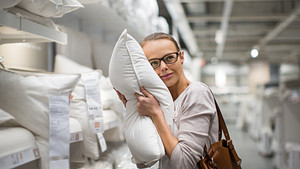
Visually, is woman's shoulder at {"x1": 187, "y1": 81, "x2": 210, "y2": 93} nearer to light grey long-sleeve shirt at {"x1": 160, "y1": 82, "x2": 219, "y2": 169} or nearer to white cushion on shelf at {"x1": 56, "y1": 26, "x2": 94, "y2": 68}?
light grey long-sleeve shirt at {"x1": 160, "y1": 82, "x2": 219, "y2": 169}

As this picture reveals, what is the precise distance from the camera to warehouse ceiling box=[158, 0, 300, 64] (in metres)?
7.05

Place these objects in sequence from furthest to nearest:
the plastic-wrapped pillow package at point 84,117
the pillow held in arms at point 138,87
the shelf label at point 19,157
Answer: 1. the plastic-wrapped pillow package at point 84,117
2. the pillow held in arms at point 138,87
3. the shelf label at point 19,157

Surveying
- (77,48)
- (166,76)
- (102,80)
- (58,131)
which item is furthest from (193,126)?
(77,48)

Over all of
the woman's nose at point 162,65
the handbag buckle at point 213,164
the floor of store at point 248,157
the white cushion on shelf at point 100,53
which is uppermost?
the white cushion on shelf at point 100,53

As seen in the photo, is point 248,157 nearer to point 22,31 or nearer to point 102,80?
point 102,80

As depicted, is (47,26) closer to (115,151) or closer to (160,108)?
(160,108)

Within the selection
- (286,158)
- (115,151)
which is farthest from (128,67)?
(286,158)

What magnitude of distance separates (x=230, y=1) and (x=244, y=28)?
3410 mm

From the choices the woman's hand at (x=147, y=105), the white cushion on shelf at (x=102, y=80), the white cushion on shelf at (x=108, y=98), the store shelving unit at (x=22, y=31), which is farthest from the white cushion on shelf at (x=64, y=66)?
the woman's hand at (x=147, y=105)

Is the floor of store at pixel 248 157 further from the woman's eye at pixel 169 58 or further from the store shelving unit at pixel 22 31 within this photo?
the store shelving unit at pixel 22 31

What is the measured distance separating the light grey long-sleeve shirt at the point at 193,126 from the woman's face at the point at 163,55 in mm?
78

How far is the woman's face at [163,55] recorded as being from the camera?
1198 millimetres

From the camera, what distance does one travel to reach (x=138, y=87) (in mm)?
1109

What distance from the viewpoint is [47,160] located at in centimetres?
124
